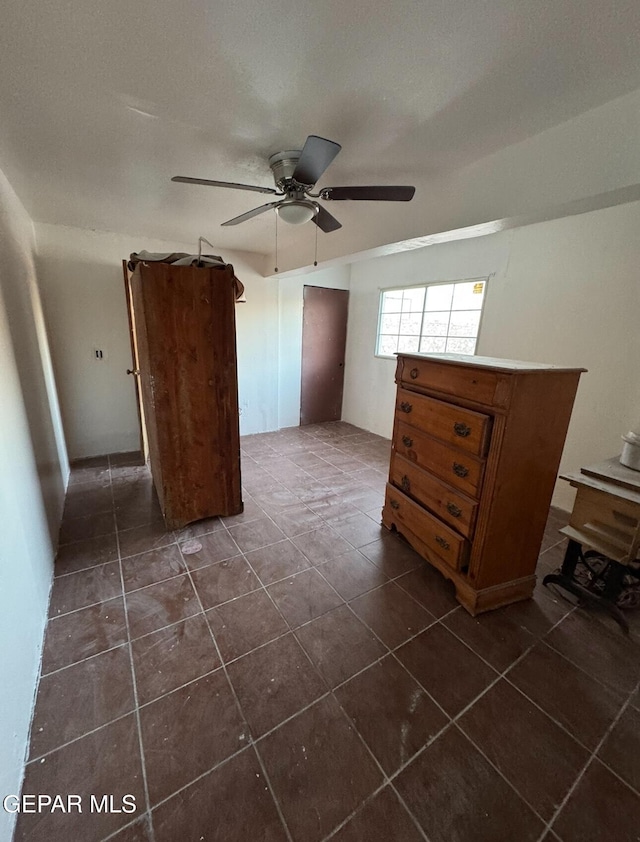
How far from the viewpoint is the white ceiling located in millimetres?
1002

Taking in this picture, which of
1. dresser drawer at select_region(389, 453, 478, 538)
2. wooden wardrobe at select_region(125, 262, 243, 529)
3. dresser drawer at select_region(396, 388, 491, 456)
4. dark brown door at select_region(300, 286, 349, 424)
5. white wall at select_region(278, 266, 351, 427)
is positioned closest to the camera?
dresser drawer at select_region(396, 388, 491, 456)

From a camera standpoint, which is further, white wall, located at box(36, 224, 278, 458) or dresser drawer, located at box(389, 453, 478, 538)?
white wall, located at box(36, 224, 278, 458)

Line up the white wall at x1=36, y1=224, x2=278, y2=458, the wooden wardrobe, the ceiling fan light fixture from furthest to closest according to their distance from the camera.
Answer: the white wall at x1=36, y1=224, x2=278, y2=458 < the wooden wardrobe < the ceiling fan light fixture

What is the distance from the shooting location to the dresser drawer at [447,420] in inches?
62.0

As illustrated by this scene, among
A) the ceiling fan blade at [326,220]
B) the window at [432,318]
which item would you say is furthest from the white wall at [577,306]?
the ceiling fan blade at [326,220]

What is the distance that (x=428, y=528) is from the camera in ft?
6.41

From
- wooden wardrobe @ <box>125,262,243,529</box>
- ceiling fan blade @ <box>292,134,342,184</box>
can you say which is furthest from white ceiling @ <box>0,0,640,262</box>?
wooden wardrobe @ <box>125,262,243,529</box>

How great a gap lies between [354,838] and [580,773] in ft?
2.61

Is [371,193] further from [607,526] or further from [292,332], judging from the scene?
[292,332]

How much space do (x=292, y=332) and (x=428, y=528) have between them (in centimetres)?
336

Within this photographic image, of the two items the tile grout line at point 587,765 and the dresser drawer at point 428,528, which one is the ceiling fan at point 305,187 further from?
the tile grout line at point 587,765

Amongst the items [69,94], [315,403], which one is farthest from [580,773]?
[315,403]

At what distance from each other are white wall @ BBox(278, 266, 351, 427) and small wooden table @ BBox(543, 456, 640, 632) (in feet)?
11.7

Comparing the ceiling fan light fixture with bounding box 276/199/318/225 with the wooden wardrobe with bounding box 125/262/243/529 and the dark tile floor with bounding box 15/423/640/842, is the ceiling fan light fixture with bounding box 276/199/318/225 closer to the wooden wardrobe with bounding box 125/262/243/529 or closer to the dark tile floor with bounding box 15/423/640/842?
the wooden wardrobe with bounding box 125/262/243/529
